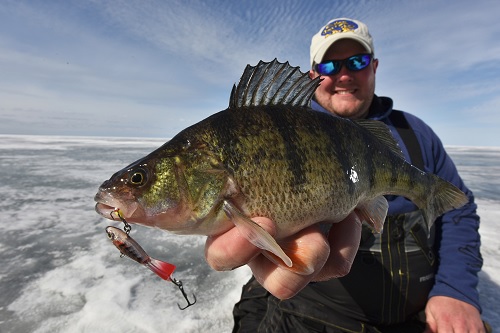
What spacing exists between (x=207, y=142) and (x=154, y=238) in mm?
3696

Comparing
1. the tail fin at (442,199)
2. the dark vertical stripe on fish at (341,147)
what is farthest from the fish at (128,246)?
the tail fin at (442,199)

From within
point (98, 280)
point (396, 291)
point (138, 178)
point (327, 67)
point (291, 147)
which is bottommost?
point (98, 280)

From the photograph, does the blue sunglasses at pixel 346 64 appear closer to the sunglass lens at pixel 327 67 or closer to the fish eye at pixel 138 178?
the sunglass lens at pixel 327 67

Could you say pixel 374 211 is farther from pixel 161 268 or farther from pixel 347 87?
pixel 347 87

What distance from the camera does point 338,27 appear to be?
3.87 metres

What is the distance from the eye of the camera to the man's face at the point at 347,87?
148 inches

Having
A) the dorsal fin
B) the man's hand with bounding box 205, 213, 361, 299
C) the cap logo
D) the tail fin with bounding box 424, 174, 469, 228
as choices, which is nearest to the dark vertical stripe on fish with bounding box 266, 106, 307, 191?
the dorsal fin

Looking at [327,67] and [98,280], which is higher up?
[327,67]

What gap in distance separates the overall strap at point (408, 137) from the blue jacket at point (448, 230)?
5cm

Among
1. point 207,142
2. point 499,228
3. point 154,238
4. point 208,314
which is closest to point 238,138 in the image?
point 207,142

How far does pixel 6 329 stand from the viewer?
8.45 ft

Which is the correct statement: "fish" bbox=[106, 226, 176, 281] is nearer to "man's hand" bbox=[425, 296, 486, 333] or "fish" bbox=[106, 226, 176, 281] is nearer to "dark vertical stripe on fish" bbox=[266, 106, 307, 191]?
"dark vertical stripe on fish" bbox=[266, 106, 307, 191]

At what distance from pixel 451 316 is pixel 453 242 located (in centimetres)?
80

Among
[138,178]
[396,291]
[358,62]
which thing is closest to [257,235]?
[138,178]
